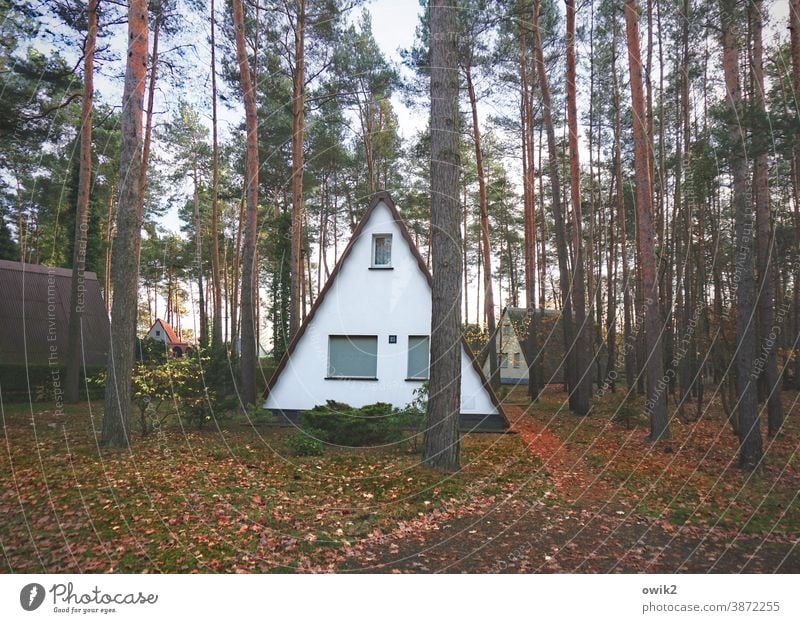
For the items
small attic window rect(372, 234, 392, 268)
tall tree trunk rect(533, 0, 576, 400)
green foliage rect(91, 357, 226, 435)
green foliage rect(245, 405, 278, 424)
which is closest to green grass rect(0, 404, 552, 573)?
green foliage rect(91, 357, 226, 435)

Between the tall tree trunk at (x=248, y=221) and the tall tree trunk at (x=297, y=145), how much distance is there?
32.7 inches

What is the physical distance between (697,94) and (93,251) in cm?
2411

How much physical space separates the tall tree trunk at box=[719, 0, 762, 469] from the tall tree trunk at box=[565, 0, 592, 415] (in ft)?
20.5

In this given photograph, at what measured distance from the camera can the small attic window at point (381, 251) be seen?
11711mm

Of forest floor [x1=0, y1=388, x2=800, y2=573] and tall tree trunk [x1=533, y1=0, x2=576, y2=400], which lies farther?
tall tree trunk [x1=533, y1=0, x2=576, y2=400]

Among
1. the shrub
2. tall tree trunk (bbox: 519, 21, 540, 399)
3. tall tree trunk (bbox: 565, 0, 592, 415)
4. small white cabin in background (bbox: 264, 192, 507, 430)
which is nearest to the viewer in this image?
the shrub

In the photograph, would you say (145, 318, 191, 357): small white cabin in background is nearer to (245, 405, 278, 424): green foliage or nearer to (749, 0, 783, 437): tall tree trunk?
(245, 405, 278, 424): green foliage

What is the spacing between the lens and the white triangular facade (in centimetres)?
1163

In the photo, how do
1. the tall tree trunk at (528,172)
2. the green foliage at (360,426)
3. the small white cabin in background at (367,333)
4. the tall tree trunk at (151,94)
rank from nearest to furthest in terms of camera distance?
the tall tree trunk at (151,94)
the green foliage at (360,426)
the small white cabin in background at (367,333)
the tall tree trunk at (528,172)

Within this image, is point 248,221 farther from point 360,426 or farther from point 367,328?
point 360,426

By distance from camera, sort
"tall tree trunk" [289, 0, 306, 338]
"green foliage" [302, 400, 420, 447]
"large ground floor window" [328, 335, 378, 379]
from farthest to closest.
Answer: "large ground floor window" [328, 335, 378, 379], "green foliage" [302, 400, 420, 447], "tall tree trunk" [289, 0, 306, 338]

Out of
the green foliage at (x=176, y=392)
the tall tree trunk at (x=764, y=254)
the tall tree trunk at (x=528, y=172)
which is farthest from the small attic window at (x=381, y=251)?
the tall tree trunk at (x=764, y=254)

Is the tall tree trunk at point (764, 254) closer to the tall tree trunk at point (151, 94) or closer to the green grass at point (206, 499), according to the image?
the green grass at point (206, 499)
